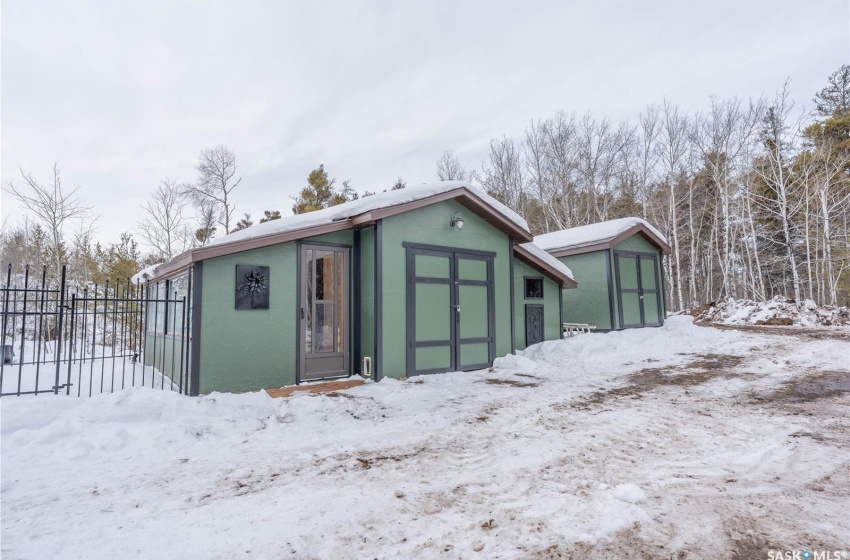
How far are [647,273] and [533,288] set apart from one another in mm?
5135

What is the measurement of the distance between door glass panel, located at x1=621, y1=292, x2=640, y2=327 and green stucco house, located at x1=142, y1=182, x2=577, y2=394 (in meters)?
5.08

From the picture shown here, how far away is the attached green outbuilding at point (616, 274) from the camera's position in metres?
10.6

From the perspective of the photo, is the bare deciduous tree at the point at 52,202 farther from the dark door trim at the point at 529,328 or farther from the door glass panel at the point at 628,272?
the door glass panel at the point at 628,272

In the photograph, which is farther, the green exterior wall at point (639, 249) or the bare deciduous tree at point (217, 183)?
the bare deciduous tree at point (217, 183)

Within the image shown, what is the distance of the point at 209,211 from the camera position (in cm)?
1836

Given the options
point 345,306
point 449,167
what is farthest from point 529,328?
point 449,167

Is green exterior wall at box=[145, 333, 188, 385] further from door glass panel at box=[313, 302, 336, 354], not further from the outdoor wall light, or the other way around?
the outdoor wall light

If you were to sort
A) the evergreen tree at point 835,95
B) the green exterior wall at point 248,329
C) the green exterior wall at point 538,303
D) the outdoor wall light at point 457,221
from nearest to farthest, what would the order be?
1. the green exterior wall at point 248,329
2. the outdoor wall light at point 457,221
3. the green exterior wall at point 538,303
4. the evergreen tree at point 835,95

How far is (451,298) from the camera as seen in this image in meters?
6.65

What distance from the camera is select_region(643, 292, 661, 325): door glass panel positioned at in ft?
37.2

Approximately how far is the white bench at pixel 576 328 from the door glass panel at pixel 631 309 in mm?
1019

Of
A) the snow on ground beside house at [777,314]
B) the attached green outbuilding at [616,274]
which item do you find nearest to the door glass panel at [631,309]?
the attached green outbuilding at [616,274]

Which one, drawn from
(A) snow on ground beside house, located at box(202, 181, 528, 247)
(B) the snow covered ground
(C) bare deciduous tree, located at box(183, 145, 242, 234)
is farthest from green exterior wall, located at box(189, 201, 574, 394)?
(C) bare deciduous tree, located at box(183, 145, 242, 234)
